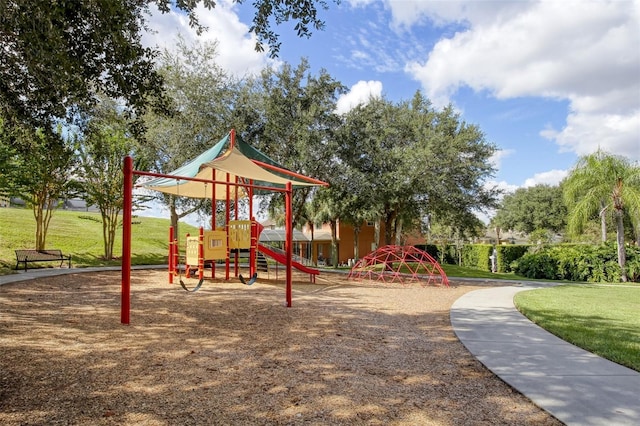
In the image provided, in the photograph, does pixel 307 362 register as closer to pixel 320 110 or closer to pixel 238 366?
pixel 238 366

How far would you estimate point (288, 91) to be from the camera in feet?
63.5

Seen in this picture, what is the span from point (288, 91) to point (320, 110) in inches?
76.7

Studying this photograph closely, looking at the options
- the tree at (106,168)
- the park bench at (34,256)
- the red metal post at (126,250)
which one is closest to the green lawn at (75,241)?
the park bench at (34,256)

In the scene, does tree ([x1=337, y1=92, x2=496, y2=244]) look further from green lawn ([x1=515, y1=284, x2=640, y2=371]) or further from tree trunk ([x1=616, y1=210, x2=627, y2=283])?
green lawn ([x1=515, y1=284, x2=640, y2=371])

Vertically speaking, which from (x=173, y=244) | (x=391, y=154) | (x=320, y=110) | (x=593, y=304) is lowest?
(x=593, y=304)

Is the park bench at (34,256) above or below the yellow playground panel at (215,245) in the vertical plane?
below

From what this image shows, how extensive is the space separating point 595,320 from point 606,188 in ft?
46.9

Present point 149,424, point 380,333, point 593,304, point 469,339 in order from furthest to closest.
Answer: point 593,304
point 380,333
point 469,339
point 149,424

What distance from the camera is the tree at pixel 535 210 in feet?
175

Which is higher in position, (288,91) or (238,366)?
(288,91)

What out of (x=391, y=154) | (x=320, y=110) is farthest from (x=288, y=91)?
(x=391, y=154)

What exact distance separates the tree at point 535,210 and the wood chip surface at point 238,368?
51060 millimetres

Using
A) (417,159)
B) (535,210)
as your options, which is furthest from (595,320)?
(535,210)

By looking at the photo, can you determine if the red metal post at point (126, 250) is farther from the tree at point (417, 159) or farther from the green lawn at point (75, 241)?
the tree at point (417, 159)
